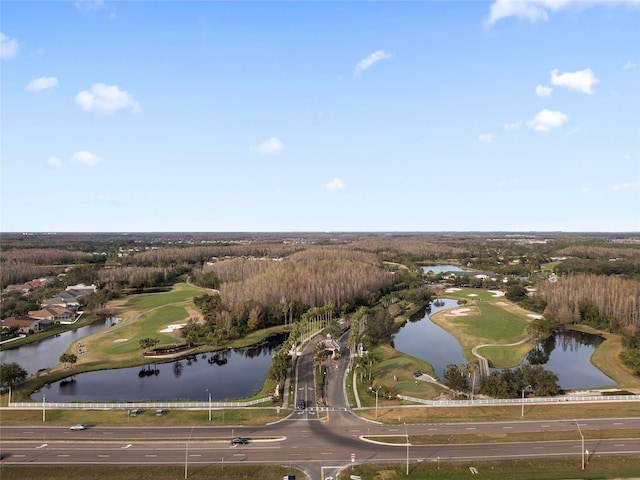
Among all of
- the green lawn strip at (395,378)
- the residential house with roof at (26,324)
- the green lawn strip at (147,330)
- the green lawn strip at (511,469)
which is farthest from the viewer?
the residential house with roof at (26,324)

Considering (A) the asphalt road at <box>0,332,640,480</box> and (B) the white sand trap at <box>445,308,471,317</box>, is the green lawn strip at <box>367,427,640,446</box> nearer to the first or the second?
(A) the asphalt road at <box>0,332,640,480</box>

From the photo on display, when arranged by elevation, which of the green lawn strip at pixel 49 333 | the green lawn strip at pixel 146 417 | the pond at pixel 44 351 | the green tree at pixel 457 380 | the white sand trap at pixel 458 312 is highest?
the green tree at pixel 457 380

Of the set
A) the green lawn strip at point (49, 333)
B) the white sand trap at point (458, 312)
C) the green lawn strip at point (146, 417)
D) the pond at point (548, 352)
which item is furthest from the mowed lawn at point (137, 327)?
the white sand trap at point (458, 312)

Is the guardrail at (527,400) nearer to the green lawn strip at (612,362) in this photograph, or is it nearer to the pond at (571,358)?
the pond at (571,358)

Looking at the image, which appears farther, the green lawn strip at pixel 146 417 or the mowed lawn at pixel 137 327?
the mowed lawn at pixel 137 327

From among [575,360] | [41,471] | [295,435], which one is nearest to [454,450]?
[295,435]

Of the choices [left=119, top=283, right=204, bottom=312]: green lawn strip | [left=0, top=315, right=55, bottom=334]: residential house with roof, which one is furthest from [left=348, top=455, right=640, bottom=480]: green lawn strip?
[left=119, top=283, right=204, bottom=312]: green lawn strip

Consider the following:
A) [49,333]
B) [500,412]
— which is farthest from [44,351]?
[500,412]

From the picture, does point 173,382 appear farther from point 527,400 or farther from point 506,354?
point 506,354
